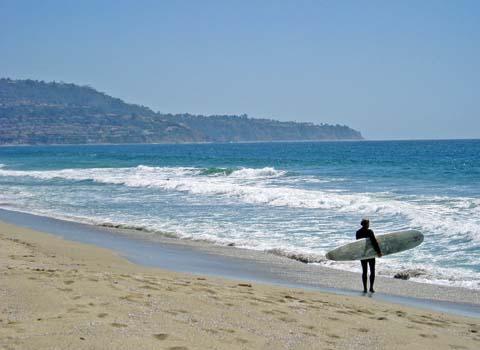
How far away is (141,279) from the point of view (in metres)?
8.72

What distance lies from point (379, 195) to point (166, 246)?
12525mm

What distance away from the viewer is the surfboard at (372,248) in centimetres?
1050

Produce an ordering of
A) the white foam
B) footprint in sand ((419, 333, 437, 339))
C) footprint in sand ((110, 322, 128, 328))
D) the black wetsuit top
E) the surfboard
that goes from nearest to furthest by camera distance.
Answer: footprint in sand ((110, 322, 128, 328)) < footprint in sand ((419, 333, 437, 339)) < the black wetsuit top < the surfboard < the white foam

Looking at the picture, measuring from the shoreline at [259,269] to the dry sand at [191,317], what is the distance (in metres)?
0.87

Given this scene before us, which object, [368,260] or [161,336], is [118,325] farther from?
[368,260]

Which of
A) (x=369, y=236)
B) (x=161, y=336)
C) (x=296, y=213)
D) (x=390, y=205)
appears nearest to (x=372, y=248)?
(x=369, y=236)

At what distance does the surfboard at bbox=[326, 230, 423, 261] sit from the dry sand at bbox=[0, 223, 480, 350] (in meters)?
1.72

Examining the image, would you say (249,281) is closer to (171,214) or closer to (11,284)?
(11,284)

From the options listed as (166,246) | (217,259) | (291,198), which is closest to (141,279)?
(217,259)

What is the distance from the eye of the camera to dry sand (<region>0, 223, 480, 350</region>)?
5.74 meters

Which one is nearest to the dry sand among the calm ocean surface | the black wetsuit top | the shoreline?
the shoreline

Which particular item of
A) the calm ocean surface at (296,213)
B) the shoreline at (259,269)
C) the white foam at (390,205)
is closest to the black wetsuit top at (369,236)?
the shoreline at (259,269)

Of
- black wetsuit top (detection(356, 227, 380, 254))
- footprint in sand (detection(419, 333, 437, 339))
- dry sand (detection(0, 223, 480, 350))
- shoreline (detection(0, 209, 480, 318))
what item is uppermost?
black wetsuit top (detection(356, 227, 380, 254))

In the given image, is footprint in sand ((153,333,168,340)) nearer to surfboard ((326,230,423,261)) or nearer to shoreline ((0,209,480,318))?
shoreline ((0,209,480,318))
